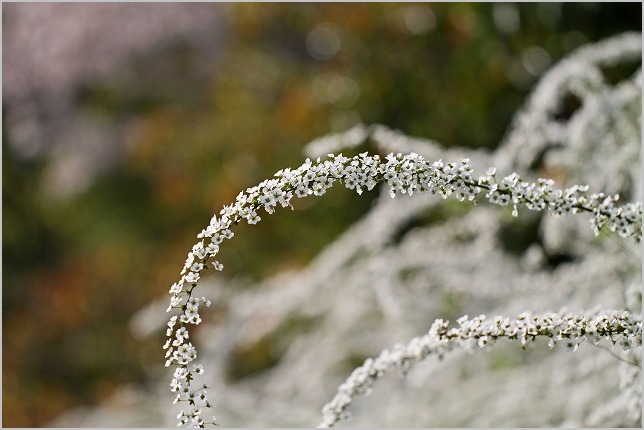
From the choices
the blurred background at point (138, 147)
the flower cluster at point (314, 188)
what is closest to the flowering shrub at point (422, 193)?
the flower cluster at point (314, 188)

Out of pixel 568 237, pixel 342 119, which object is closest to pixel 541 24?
pixel 342 119

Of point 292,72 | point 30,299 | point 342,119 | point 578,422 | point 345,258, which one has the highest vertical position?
point 292,72

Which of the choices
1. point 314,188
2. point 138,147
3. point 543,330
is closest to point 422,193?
point 314,188

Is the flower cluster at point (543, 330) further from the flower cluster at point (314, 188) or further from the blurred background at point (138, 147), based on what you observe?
the blurred background at point (138, 147)

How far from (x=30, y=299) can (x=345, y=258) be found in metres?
3.27

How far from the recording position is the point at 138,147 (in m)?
4.86

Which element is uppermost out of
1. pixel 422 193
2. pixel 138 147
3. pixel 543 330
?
pixel 138 147

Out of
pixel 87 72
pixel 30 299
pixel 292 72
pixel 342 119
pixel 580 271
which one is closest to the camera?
pixel 580 271

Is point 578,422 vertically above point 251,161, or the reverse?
point 251,161

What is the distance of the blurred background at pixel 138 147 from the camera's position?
4.05 metres

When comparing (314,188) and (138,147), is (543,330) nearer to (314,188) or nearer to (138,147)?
(314,188)

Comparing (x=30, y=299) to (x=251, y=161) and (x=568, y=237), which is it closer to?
(x=251, y=161)

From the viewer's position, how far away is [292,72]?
14.8ft

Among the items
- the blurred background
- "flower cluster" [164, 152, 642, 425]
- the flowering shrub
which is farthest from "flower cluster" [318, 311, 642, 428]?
the blurred background
